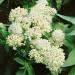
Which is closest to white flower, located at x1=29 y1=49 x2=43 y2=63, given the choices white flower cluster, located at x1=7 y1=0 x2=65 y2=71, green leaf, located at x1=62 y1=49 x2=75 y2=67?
white flower cluster, located at x1=7 y1=0 x2=65 y2=71

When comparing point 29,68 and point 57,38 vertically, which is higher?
point 57,38

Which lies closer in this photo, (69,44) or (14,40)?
(14,40)

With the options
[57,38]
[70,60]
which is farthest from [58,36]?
[70,60]

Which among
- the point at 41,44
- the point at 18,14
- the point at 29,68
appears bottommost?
the point at 29,68

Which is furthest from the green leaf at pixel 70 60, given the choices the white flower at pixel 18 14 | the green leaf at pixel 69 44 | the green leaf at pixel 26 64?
the white flower at pixel 18 14

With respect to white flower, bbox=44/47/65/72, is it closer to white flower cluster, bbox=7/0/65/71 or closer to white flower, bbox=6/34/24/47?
white flower cluster, bbox=7/0/65/71

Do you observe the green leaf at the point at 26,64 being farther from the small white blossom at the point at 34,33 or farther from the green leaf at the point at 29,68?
the small white blossom at the point at 34,33

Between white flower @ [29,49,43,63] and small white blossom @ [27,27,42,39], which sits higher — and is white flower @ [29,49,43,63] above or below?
below

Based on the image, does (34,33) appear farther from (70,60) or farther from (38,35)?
(70,60)
